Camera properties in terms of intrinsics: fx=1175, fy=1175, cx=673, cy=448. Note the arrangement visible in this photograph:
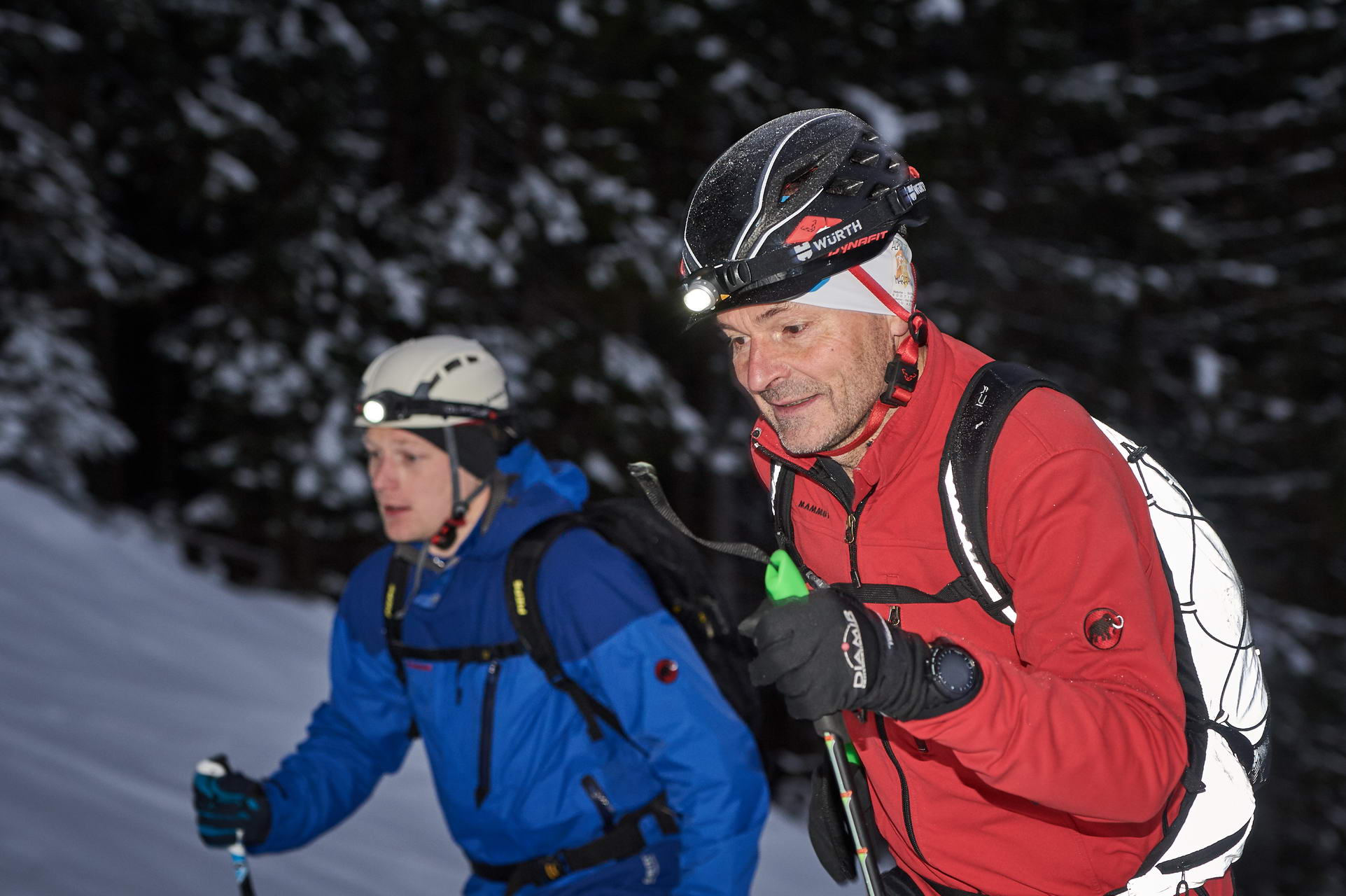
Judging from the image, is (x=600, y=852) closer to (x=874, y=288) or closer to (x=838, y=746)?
(x=838, y=746)

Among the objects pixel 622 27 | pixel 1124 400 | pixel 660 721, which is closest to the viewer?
pixel 660 721

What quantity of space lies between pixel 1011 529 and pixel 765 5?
41.3 feet

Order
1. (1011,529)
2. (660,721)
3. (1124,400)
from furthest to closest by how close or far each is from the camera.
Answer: (1124,400) < (660,721) < (1011,529)

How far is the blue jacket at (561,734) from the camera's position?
3180mm

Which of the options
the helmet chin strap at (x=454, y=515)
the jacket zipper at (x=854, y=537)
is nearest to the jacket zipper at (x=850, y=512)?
the jacket zipper at (x=854, y=537)

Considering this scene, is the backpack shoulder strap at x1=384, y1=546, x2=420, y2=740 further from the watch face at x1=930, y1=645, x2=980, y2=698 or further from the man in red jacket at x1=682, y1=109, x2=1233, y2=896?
the watch face at x1=930, y1=645, x2=980, y2=698

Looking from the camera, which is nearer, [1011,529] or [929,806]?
[1011,529]

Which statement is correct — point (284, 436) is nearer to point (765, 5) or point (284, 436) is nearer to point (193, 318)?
point (193, 318)

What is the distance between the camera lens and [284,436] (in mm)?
13055

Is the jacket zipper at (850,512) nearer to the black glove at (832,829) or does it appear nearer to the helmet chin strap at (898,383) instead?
the helmet chin strap at (898,383)

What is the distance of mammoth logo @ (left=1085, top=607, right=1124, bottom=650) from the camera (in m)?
1.75

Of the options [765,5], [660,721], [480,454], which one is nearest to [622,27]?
[765,5]

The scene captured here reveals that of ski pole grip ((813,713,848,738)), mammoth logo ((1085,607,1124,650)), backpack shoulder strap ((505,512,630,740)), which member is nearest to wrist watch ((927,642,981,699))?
mammoth logo ((1085,607,1124,650))

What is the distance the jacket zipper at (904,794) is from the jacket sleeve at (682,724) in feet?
3.06
